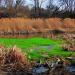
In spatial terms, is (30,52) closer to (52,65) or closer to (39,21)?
(52,65)

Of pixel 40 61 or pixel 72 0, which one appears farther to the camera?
A: pixel 72 0

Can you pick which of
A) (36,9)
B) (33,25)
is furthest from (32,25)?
(36,9)

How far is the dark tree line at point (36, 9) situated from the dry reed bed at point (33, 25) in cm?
1509

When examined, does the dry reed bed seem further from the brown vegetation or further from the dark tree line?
the dark tree line

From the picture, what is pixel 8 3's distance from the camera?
5828 cm

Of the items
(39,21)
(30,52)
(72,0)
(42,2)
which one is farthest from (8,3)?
(30,52)

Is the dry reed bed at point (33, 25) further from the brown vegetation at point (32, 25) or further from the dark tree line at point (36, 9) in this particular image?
the dark tree line at point (36, 9)

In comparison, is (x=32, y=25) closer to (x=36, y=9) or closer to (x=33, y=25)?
(x=33, y=25)

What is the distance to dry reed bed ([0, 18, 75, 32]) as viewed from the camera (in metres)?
33.1

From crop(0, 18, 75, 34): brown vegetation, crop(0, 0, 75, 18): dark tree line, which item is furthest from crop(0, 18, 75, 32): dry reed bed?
crop(0, 0, 75, 18): dark tree line

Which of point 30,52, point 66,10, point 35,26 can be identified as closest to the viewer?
point 30,52

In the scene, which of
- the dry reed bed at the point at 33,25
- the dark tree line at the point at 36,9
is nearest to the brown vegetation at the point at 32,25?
the dry reed bed at the point at 33,25

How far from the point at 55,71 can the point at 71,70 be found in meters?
0.60

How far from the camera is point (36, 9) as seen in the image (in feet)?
201
